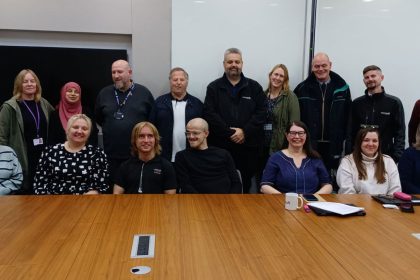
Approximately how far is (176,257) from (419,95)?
146 inches

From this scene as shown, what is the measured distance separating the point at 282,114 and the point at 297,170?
0.84 m

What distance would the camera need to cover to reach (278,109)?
358 cm

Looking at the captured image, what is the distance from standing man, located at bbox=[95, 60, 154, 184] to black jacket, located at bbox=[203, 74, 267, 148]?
0.57 metres

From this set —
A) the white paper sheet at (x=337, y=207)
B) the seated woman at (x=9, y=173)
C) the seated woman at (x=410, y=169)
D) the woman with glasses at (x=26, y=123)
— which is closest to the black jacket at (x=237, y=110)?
the seated woman at (x=410, y=169)

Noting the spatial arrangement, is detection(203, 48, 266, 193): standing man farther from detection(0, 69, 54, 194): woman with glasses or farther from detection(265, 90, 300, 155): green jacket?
detection(0, 69, 54, 194): woman with glasses

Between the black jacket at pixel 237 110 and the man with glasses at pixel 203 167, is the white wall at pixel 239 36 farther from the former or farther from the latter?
the man with glasses at pixel 203 167

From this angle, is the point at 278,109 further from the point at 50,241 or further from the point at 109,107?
the point at 50,241

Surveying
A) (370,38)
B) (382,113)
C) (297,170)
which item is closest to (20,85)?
(297,170)

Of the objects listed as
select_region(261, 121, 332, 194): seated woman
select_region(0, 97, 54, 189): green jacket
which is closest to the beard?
select_region(261, 121, 332, 194): seated woman

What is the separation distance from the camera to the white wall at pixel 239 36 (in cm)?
390

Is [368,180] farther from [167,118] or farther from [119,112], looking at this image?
[119,112]

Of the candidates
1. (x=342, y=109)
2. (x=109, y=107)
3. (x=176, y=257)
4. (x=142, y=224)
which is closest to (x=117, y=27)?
(x=109, y=107)

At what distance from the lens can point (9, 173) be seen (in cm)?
283

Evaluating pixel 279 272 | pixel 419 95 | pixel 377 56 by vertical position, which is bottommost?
pixel 279 272
